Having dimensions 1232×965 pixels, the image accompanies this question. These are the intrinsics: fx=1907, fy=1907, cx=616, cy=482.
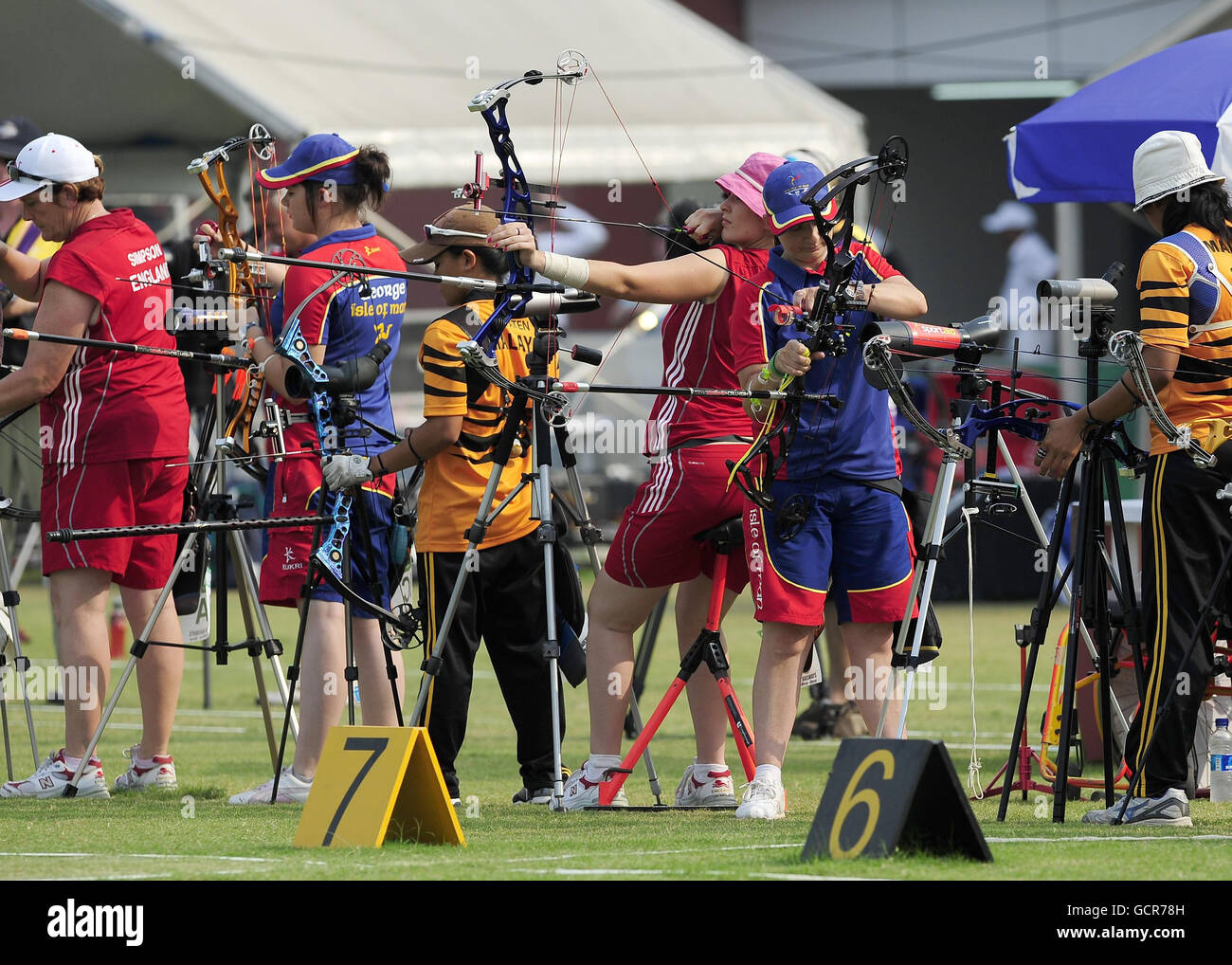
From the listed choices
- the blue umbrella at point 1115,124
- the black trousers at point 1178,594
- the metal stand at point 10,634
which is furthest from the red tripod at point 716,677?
the blue umbrella at point 1115,124

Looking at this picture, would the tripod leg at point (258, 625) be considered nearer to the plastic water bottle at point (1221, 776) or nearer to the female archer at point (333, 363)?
the female archer at point (333, 363)

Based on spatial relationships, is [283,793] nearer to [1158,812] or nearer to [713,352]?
[713,352]

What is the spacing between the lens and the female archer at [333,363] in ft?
20.5

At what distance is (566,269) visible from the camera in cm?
536

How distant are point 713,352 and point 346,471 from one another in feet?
4.05

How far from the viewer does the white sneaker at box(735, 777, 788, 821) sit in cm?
561

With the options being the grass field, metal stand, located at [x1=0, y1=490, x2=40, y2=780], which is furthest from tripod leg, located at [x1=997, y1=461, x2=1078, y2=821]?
metal stand, located at [x1=0, y1=490, x2=40, y2=780]

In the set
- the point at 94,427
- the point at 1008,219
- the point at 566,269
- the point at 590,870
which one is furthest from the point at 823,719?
the point at 1008,219

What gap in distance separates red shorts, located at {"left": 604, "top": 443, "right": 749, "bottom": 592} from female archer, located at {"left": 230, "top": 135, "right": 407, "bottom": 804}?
87 cm

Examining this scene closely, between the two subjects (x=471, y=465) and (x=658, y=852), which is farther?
(x=471, y=465)

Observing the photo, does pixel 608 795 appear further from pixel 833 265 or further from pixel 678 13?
pixel 678 13

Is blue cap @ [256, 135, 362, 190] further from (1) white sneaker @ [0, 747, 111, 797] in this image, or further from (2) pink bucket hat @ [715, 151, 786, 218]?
(1) white sneaker @ [0, 747, 111, 797]

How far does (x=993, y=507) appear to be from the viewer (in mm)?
5828

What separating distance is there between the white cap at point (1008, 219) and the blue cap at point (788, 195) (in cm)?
2346
